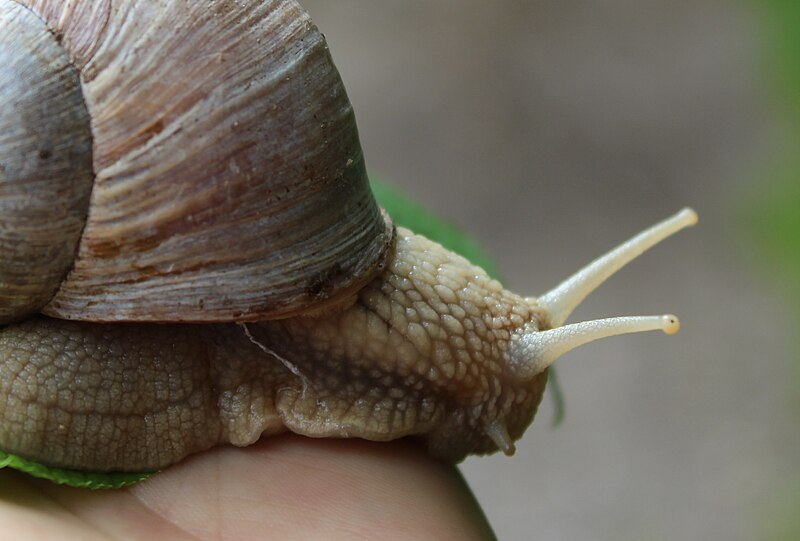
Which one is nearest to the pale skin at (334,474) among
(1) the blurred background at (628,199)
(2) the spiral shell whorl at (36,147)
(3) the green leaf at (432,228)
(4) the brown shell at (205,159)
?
(4) the brown shell at (205,159)

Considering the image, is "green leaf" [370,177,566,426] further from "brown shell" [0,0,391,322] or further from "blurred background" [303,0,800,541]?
"blurred background" [303,0,800,541]

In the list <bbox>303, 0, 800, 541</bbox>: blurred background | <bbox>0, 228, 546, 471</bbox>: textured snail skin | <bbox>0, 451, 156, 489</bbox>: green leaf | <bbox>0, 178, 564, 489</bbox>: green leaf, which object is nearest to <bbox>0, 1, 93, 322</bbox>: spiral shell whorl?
<bbox>0, 228, 546, 471</bbox>: textured snail skin

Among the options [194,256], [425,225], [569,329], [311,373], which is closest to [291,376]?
[311,373]

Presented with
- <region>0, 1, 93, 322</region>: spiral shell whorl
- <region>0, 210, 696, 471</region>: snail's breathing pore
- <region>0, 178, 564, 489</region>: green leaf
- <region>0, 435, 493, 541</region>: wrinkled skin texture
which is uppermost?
<region>0, 1, 93, 322</region>: spiral shell whorl

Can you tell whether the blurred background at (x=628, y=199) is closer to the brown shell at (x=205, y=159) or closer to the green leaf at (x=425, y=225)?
the green leaf at (x=425, y=225)

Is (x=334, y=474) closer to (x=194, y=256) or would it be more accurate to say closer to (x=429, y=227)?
(x=194, y=256)
